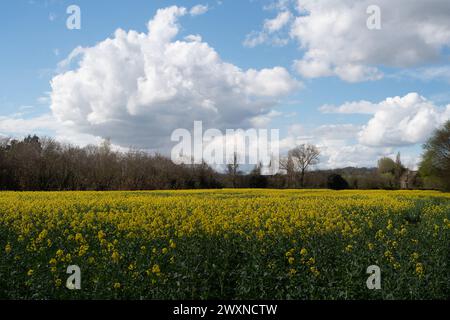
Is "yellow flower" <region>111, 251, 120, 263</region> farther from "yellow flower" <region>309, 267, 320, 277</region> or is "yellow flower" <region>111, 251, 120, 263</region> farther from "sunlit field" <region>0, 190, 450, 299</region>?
"yellow flower" <region>309, 267, 320, 277</region>

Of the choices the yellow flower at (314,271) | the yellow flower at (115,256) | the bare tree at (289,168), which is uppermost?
the bare tree at (289,168)

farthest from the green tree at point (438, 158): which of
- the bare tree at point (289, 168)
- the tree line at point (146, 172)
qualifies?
the bare tree at point (289, 168)

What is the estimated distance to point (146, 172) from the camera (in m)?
52.8

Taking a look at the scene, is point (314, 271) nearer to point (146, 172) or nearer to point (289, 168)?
point (146, 172)

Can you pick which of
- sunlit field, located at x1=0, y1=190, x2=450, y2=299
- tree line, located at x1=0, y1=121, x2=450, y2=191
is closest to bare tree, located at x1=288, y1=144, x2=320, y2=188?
tree line, located at x1=0, y1=121, x2=450, y2=191

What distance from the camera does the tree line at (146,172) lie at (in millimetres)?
47094

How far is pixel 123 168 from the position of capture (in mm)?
52812

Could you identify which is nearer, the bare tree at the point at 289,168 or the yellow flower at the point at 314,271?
the yellow flower at the point at 314,271

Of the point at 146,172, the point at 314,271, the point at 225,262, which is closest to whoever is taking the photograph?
the point at 314,271

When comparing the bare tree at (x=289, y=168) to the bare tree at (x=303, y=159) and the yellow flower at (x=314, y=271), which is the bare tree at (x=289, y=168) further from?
the yellow flower at (x=314, y=271)

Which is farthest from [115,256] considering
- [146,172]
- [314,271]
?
[146,172]
